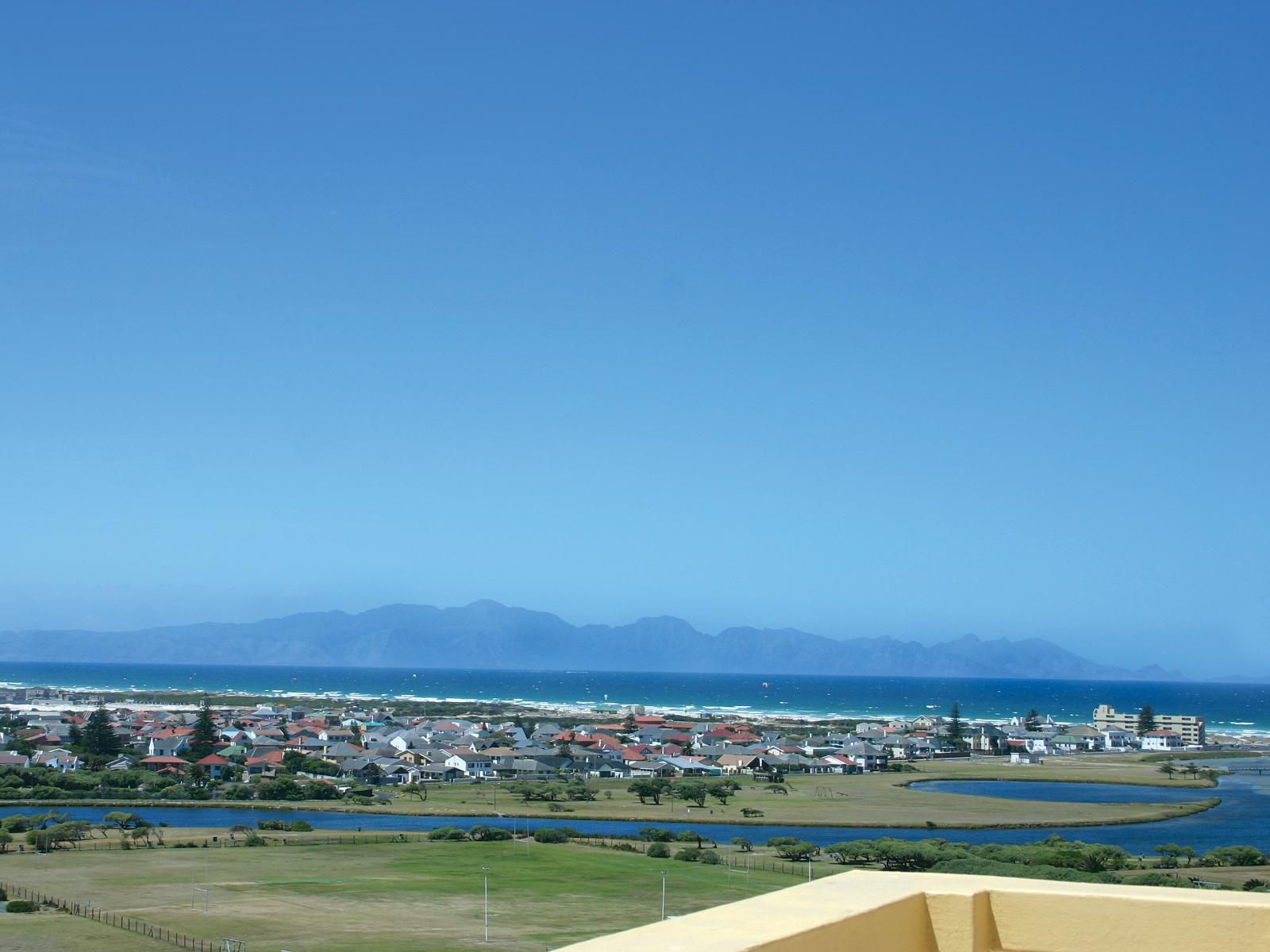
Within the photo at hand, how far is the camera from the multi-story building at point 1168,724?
89.8 meters

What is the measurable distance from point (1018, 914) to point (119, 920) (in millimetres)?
26512

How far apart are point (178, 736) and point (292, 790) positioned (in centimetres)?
2091

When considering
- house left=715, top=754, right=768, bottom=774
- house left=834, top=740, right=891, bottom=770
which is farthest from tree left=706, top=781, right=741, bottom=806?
house left=834, top=740, right=891, bottom=770

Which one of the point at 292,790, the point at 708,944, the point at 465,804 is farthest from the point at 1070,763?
the point at 708,944

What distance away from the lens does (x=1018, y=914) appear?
333 centimetres

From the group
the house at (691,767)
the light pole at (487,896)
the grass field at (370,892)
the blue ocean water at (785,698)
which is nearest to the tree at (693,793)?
the house at (691,767)

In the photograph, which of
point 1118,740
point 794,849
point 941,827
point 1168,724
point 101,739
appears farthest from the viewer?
point 1168,724

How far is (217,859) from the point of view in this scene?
34.8 m

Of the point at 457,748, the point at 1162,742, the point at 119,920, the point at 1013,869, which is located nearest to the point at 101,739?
the point at 457,748

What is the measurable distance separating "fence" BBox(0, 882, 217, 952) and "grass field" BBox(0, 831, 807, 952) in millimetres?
320

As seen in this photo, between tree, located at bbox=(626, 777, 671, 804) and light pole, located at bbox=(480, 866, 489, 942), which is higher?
light pole, located at bbox=(480, 866, 489, 942)

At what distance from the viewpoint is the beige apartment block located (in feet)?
10.1

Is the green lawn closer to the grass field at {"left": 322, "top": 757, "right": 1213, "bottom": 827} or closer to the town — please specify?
the grass field at {"left": 322, "top": 757, "right": 1213, "bottom": 827}

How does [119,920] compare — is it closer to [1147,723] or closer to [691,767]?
[691,767]
